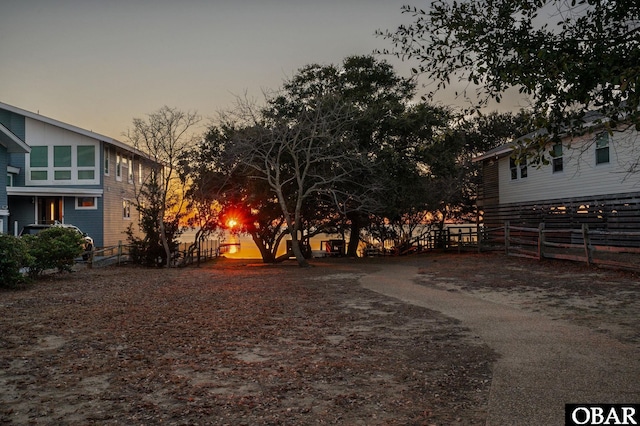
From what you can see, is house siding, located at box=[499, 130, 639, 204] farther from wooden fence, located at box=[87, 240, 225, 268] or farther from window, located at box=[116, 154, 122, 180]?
window, located at box=[116, 154, 122, 180]

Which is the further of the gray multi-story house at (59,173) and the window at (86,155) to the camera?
the window at (86,155)

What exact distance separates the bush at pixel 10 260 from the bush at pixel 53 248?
4.42 feet

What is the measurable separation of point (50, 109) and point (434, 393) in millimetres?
30565

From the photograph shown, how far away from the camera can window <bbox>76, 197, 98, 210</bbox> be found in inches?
1169

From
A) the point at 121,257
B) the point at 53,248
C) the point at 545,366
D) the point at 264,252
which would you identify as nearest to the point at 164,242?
the point at 121,257

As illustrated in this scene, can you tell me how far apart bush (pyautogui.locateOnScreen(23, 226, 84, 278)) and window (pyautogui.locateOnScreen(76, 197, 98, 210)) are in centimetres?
1144

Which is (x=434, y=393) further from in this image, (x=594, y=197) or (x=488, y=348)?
(x=594, y=197)

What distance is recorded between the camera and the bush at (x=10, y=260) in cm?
1459

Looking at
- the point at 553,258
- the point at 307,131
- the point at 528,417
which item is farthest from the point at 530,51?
the point at 307,131

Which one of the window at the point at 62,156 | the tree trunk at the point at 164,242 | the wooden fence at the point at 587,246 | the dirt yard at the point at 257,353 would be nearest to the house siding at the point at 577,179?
the wooden fence at the point at 587,246

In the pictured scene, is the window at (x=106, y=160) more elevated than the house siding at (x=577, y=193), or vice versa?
the window at (x=106, y=160)

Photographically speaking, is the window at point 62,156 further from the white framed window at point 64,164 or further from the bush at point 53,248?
the bush at point 53,248

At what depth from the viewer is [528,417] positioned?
4.64m

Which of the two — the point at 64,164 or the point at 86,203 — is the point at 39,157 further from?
the point at 86,203
